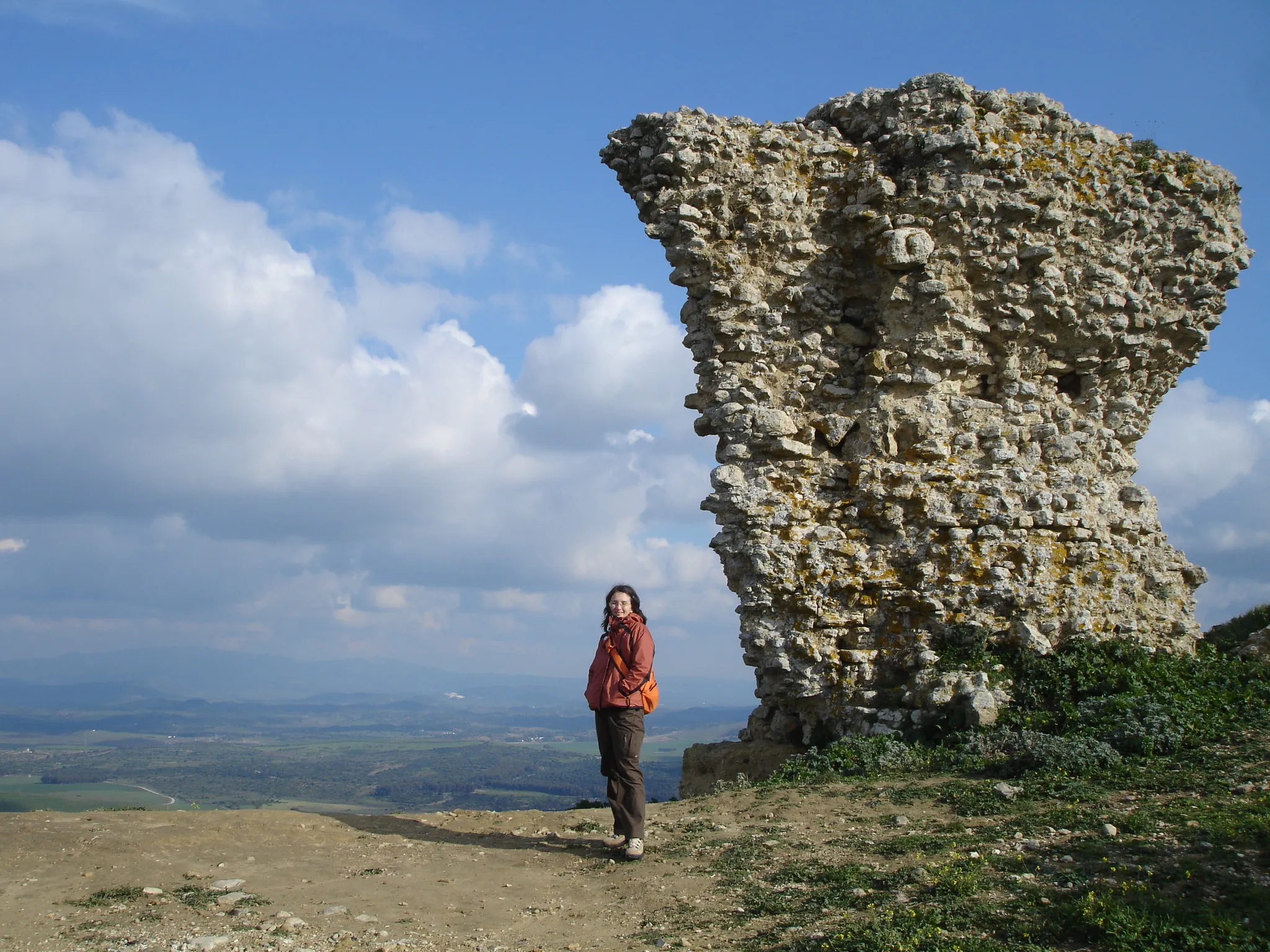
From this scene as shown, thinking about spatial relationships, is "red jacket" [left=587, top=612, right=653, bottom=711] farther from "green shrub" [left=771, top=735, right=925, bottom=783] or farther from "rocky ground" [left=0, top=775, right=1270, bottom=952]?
"green shrub" [left=771, top=735, right=925, bottom=783]

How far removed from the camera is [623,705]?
22.3 feet

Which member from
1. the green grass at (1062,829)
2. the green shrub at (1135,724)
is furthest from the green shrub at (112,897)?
the green shrub at (1135,724)

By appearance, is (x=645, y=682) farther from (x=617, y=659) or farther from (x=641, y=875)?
(x=641, y=875)

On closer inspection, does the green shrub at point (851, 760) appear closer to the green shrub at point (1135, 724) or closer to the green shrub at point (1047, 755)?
the green shrub at point (1047, 755)

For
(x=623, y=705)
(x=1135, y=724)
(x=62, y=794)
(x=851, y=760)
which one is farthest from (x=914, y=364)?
(x=62, y=794)

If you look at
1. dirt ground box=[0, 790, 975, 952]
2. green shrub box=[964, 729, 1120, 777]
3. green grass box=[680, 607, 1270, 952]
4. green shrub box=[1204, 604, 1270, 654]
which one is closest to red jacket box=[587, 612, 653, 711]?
dirt ground box=[0, 790, 975, 952]

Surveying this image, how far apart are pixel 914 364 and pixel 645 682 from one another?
6406mm

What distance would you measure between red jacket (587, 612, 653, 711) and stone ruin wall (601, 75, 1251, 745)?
345 centimetres

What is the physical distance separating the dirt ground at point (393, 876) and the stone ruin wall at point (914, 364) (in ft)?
9.31

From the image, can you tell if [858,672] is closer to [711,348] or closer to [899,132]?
[711,348]

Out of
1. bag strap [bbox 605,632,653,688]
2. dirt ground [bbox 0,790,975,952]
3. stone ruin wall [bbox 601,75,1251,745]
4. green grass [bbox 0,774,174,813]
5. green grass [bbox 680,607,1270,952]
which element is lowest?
green grass [bbox 0,774,174,813]

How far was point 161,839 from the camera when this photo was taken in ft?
22.2

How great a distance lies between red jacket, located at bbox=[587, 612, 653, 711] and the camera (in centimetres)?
682

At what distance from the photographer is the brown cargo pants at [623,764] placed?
21.6 feet
